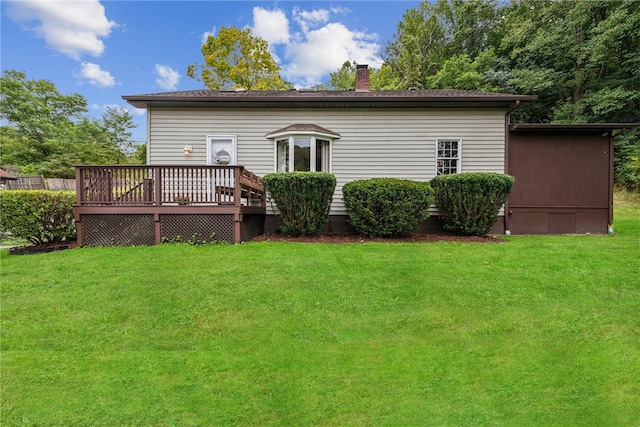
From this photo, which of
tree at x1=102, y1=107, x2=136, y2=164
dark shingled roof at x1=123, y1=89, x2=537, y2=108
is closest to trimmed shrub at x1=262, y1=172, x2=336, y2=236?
dark shingled roof at x1=123, y1=89, x2=537, y2=108

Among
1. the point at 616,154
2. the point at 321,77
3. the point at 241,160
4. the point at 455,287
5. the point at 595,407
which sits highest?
the point at 321,77

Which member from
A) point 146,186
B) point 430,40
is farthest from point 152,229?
point 430,40

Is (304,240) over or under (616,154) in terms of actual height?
under

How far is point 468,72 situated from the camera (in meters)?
20.1

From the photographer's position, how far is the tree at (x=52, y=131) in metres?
23.4

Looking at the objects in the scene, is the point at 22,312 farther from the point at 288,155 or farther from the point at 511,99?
the point at 511,99

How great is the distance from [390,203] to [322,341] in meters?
4.16

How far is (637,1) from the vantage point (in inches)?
599

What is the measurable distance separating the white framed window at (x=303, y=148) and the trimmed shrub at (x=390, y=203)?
78.6 inches

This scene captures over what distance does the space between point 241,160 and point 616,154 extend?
18.6 meters

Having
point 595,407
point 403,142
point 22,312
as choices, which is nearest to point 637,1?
point 403,142

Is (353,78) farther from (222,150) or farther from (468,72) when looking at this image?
(222,150)

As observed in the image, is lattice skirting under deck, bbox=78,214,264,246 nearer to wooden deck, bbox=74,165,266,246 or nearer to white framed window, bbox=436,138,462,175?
wooden deck, bbox=74,165,266,246

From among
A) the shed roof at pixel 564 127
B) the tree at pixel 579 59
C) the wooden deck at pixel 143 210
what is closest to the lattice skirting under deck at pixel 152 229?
the wooden deck at pixel 143 210
